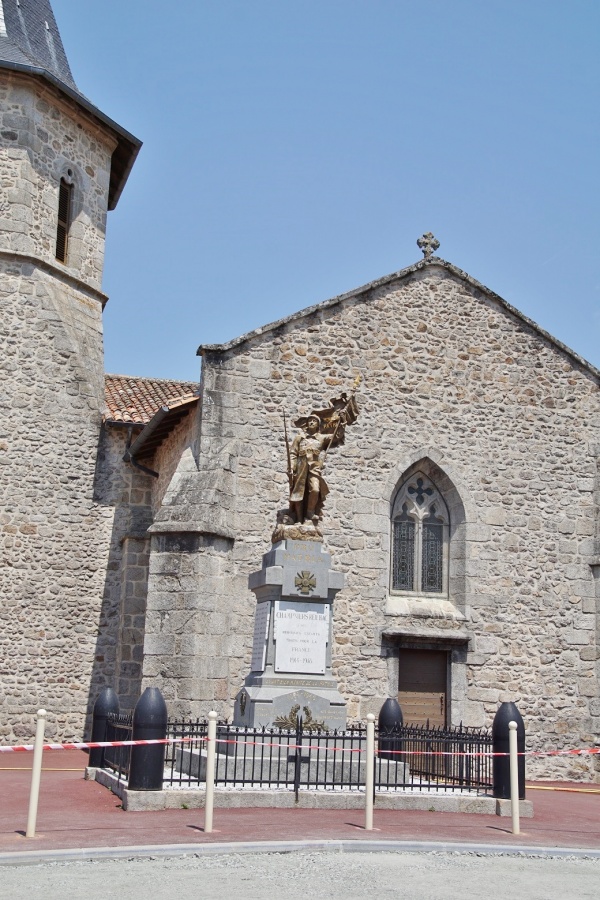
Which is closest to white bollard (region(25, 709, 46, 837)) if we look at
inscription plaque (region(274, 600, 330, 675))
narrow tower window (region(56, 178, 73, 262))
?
inscription plaque (region(274, 600, 330, 675))

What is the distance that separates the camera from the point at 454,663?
645 inches

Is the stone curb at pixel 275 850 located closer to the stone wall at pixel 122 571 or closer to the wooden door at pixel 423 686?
the wooden door at pixel 423 686

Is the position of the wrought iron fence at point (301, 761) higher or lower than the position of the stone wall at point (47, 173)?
lower

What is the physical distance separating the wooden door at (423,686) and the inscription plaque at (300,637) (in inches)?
204

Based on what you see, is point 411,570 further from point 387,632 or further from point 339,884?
point 339,884

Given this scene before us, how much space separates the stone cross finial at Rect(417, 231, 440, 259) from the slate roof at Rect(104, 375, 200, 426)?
4.67m

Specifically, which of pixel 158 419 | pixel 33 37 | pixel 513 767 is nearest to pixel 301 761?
pixel 513 767

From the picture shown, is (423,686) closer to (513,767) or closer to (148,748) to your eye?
(513,767)

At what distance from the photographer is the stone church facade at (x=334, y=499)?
52.2ft

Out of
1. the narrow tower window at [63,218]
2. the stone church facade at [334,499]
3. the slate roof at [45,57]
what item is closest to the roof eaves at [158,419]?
the stone church facade at [334,499]

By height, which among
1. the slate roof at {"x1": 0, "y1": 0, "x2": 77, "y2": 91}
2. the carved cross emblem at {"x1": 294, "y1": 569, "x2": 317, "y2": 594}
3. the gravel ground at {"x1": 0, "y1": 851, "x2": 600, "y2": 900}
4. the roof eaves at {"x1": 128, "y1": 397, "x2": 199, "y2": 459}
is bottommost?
the gravel ground at {"x1": 0, "y1": 851, "x2": 600, "y2": 900}

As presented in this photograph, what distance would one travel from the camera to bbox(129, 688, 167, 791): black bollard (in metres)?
9.73

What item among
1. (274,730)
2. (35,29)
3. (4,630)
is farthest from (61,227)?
(274,730)

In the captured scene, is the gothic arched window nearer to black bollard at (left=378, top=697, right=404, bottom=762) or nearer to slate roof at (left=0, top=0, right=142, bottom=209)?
black bollard at (left=378, top=697, right=404, bottom=762)
